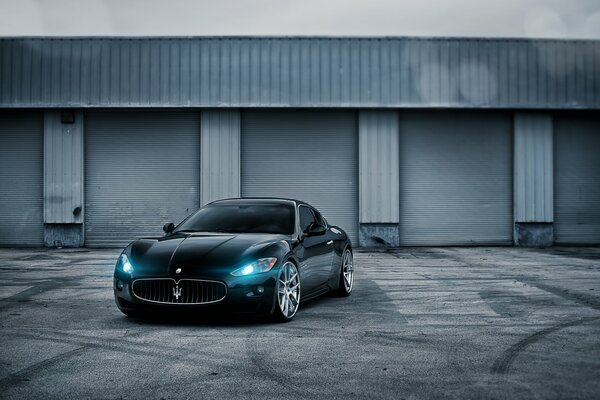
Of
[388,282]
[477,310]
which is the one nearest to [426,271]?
[388,282]

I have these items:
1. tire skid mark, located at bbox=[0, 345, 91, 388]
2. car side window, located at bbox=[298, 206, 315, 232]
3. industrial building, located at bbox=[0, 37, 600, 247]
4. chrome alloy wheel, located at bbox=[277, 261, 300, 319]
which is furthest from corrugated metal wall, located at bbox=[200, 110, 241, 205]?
tire skid mark, located at bbox=[0, 345, 91, 388]

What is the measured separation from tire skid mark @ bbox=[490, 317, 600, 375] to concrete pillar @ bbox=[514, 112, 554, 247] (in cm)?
1605

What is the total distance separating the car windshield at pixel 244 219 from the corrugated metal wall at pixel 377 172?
1409cm

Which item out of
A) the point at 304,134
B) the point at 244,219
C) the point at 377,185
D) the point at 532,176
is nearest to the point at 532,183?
the point at 532,176

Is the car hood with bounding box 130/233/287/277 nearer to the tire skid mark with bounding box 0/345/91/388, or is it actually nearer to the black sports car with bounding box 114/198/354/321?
the black sports car with bounding box 114/198/354/321

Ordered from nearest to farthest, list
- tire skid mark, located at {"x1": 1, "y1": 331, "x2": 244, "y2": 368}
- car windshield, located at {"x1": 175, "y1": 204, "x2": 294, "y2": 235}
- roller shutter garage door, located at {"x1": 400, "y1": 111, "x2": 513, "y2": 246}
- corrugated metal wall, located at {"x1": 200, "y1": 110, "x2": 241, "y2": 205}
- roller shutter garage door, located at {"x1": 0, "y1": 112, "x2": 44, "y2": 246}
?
tire skid mark, located at {"x1": 1, "y1": 331, "x2": 244, "y2": 368} < car windshield, located at {"x1": 175, "y1": 204, "x2": 294, "y2": 235} < corrugated metal wall, located at {"x1": 200, "y1": 110, "x2": 241, "y2": 205} < roller shutter garage door, located at {"x1": 0, "y1": 112, "x2": 44, "y2": 246} < roller shutter garage door, located at {"x1": 400, "y1": 111, "x2": 513, "y2": 246}

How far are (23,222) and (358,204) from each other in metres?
10.3

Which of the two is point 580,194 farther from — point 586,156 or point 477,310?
point 477,310

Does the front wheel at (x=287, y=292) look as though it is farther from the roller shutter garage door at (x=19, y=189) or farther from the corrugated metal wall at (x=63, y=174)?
the roller shutter garage door at (x=19, y=189)

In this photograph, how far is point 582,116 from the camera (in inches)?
950

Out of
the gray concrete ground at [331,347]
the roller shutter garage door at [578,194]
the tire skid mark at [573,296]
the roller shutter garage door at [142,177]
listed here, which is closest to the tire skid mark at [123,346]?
the gray concrete ground at [331,347]

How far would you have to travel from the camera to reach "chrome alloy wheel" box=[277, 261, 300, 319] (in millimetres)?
7840

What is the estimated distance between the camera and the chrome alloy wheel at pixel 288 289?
309 inches

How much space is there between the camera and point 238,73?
23.2m
